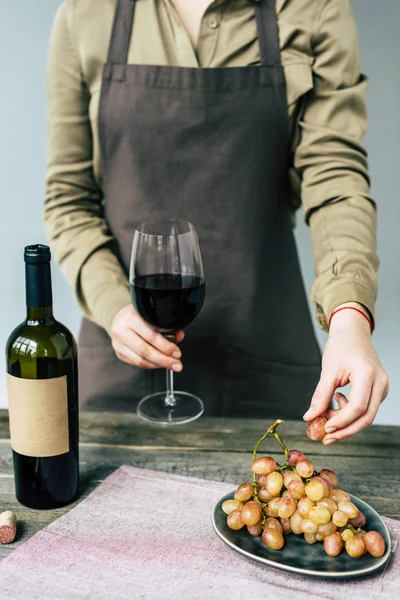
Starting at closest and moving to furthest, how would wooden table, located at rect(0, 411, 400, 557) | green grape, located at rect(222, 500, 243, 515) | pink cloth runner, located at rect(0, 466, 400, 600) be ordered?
pink cloth runner, located at rect(0, 466, 400, 600), green grape, located at rect(222, 500, 243, 515), wooden table, located at rect(0, 411, 400, 557)

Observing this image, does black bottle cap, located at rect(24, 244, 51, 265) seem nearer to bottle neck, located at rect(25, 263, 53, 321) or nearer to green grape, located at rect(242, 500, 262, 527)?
bottle neck, located at rect(25, 263, 53, 321)

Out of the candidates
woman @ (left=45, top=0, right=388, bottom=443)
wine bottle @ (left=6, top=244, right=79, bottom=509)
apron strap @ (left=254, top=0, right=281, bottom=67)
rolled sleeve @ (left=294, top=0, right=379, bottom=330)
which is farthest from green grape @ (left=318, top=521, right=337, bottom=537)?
apron strap @ (left=254, top=0, right=281, bottom=67)

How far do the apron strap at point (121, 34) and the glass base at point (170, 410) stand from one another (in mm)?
772

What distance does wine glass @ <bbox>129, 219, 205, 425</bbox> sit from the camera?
3.74 feet

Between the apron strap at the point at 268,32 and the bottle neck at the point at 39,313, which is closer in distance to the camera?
the bottle neck at the point at 39,313

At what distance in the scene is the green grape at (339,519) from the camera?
77cm

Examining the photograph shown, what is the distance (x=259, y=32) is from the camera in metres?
1.52

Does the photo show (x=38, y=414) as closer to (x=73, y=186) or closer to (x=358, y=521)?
(x=358, y=521)

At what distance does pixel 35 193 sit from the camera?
2.22 m

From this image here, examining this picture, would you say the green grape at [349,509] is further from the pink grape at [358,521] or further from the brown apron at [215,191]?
the brown apron at [215,191]

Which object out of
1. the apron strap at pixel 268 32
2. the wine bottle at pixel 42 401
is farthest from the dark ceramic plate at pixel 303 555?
the apron strap at pixel 268 32

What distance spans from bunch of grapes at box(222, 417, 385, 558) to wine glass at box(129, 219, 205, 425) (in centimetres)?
36


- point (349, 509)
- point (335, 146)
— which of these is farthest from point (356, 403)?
point (335, 146)

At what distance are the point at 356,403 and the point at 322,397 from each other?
44mm
